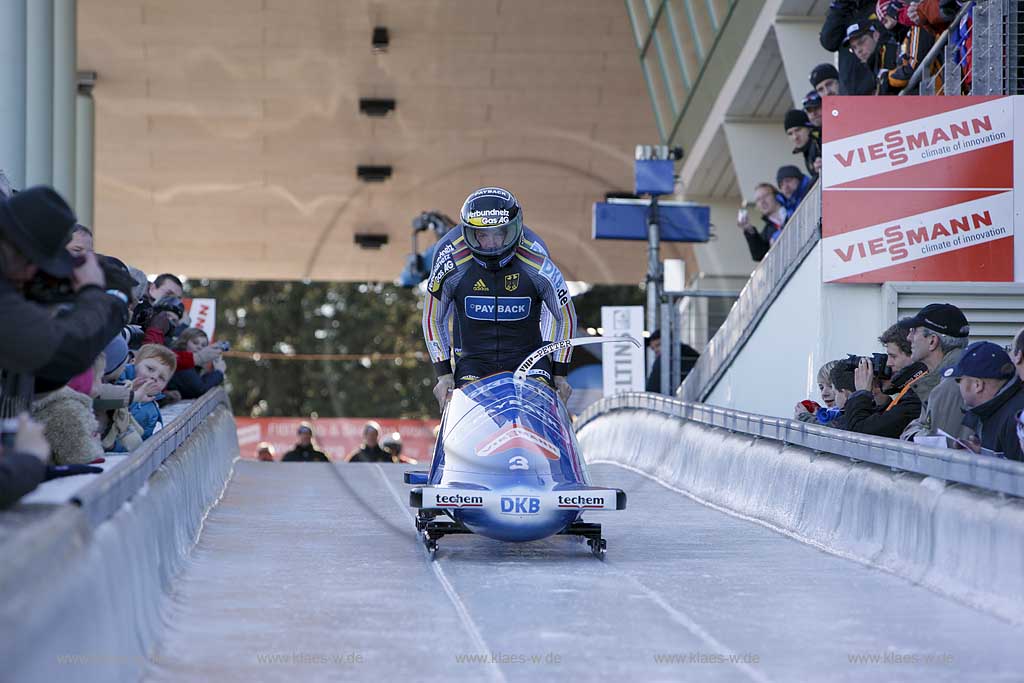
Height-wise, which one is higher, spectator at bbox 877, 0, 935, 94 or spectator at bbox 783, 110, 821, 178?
spectator at bbox 877, 0, 935, 94

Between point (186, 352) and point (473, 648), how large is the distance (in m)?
7.42

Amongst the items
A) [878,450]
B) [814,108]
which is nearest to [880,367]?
[878,450]

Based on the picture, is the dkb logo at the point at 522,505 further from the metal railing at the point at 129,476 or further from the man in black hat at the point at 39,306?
the man in black hat at the point at 39,306

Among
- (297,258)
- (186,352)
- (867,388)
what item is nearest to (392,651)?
(867,388)

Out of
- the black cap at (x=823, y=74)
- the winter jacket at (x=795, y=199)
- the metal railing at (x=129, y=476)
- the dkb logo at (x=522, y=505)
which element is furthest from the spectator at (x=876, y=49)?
the dkb logo at (x=522, y=505)

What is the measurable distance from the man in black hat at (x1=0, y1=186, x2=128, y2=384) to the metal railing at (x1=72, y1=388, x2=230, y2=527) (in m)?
0.34

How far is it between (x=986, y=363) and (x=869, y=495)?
2.96ft

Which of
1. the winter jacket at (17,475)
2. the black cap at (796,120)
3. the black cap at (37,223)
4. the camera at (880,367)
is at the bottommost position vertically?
the winter jacket at (17,475)

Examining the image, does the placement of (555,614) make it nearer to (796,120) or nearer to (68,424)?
(68,424)

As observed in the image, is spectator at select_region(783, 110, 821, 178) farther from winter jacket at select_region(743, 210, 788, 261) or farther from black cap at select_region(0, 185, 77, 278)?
black cap at select_region(0, 185, 77, 278)

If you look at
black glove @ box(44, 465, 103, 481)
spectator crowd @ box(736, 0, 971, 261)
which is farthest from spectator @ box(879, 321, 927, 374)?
black glove @ box(44, 465, 103, 481)

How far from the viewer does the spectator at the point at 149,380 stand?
7.40 meters

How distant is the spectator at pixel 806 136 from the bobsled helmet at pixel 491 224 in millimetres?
5231

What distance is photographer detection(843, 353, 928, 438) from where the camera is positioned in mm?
7203
